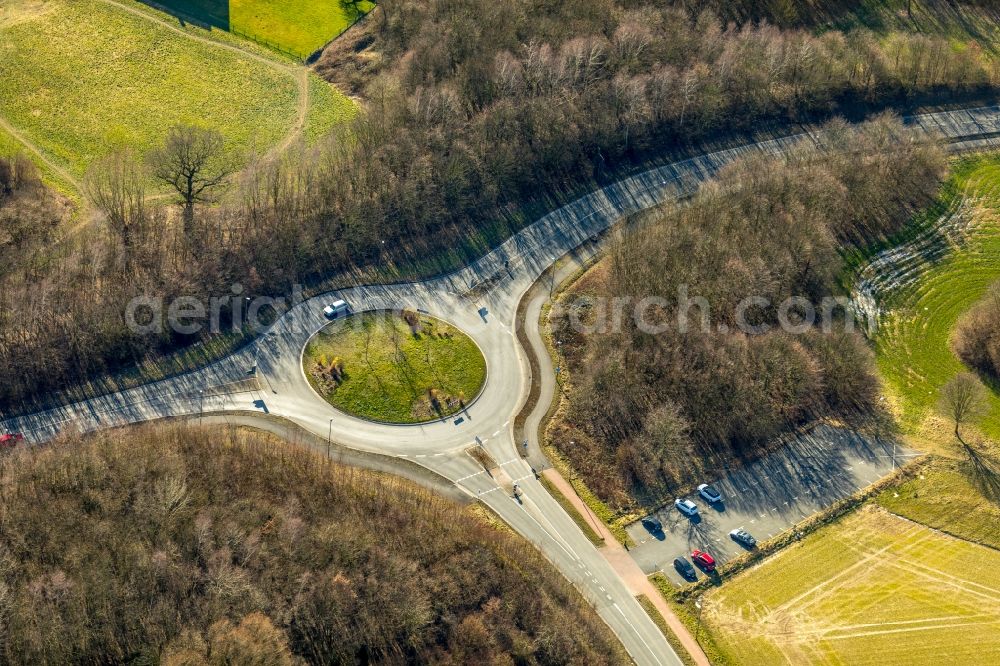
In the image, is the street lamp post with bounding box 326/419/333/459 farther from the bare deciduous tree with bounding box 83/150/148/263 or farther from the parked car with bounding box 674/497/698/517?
the parked car with bounding box 674/497/698/517

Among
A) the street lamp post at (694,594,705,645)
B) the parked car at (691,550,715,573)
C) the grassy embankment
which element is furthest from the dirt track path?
the grassy embankment

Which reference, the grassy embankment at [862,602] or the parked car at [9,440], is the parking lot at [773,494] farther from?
the parked car at [9,440]

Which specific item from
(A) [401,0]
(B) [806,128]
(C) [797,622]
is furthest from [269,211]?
(B) [806,128]

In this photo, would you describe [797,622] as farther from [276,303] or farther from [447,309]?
[276,303]

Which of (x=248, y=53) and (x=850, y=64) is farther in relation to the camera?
(x=850, y=64)

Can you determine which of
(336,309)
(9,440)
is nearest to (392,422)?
(336,309)
